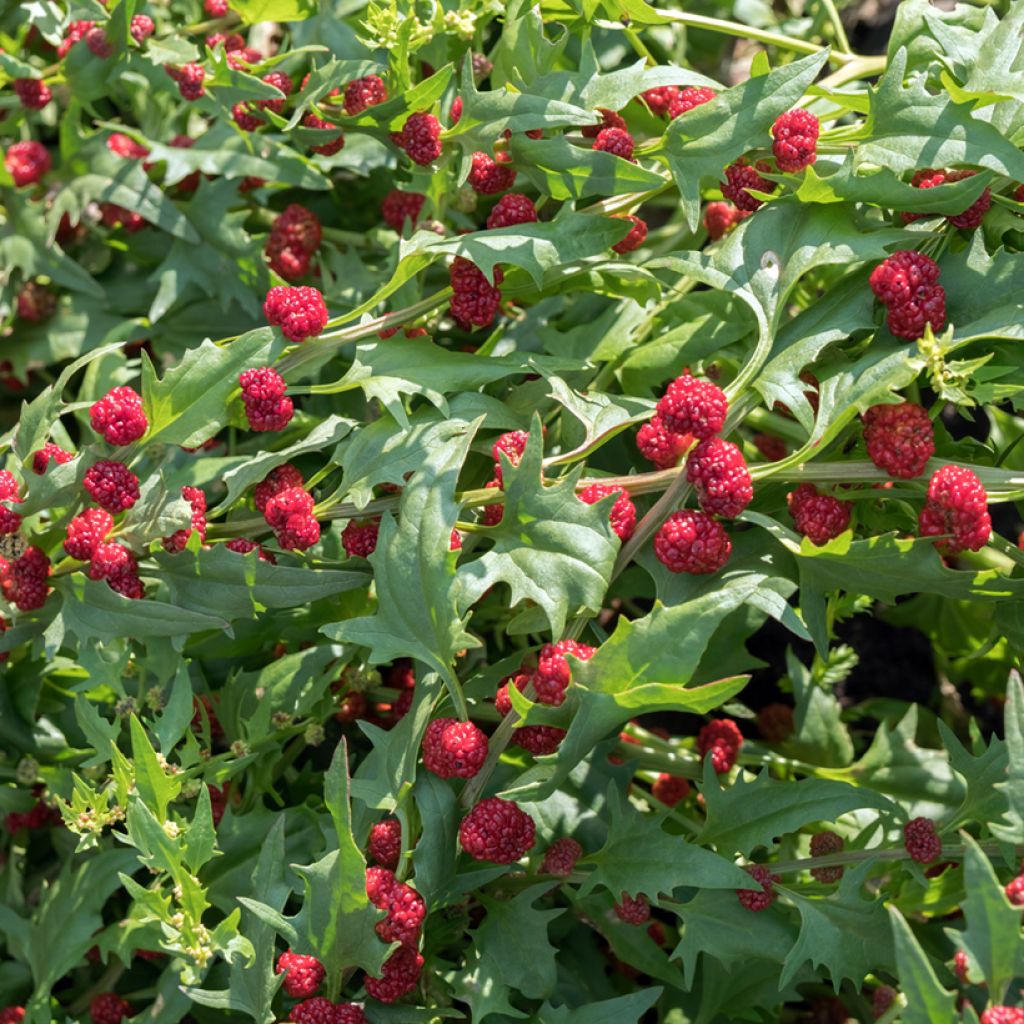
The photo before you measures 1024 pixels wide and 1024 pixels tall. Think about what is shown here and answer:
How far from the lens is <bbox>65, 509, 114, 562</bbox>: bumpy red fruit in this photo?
1720 mm

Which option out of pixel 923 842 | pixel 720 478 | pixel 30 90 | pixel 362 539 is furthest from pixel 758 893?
pixel 30 90

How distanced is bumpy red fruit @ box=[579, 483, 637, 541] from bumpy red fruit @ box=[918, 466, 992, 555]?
0.37m

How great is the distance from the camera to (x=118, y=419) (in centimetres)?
170

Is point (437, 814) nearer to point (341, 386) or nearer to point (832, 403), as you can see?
point (341, 386)

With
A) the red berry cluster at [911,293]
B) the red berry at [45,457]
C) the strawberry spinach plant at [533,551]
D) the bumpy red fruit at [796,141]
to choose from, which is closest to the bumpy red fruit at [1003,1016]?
the strawberry spinach plant at [533,551]

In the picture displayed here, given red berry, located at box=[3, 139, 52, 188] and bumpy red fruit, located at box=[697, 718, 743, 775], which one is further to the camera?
red berry, located at box=[3, 139, 52, 188]

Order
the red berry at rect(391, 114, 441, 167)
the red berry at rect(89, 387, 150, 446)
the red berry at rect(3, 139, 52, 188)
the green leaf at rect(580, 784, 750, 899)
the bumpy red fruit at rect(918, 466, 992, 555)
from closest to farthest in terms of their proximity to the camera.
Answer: the bumpy red fruit at rect(918, 466, 992, 555), the green leaf at rect(580, 784, 750, 899), the red berry at rect(89, 387, 150, 446), the red berry at rect(391, 114, 441, 167), the red berry at rect(3, 139, 52, 188)

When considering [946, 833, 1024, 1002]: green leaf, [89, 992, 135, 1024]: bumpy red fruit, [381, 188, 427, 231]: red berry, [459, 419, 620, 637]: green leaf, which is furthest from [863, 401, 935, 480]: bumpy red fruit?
[89, 992, 135, 1024]: bumpy red fruit

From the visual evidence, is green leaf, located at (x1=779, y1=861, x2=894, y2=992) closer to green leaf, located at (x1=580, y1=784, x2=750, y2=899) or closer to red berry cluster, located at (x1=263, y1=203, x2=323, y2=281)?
green leaf, located at (x1=580, y1=784, x2=750, y2=899)

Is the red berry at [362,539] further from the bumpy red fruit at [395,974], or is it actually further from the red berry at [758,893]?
the red berry at [758,893]

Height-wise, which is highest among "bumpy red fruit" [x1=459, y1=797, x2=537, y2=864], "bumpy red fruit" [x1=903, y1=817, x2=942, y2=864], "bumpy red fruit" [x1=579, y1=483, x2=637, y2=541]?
"bumpy red fruit" [x1=579, y1=483, x2=637, y2=541]

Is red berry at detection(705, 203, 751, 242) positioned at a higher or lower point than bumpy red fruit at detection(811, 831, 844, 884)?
higher

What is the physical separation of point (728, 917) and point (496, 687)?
463 millimetres

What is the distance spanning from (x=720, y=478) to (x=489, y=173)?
2.04 feet
